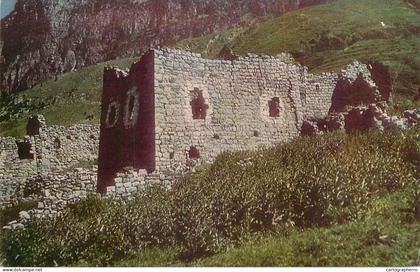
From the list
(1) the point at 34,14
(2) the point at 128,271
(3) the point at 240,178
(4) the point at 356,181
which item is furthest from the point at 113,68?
(4) the point at 356,181

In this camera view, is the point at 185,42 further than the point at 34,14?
Yes

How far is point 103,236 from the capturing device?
725cm

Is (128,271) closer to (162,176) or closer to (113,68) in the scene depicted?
(162,176)

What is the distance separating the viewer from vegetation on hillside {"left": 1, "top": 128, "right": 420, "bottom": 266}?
650 centimetres

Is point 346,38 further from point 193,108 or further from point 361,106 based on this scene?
point 193,108

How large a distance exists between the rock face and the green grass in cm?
402

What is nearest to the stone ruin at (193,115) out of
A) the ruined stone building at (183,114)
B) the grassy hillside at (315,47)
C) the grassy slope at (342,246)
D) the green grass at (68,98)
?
the ruined stone building at (183,114)

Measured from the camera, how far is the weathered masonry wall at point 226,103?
972cm

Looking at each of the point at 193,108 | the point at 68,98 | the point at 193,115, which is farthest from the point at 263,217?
the point at 68,98

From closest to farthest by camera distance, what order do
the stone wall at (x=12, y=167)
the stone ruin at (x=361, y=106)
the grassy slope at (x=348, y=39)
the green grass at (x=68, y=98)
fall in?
the stone ruin at (x=361, y=106) < the grassy slope at (x=348, y=39) < the stone wall at (x=12, y=167) < the green grass at (x=68, y=98)

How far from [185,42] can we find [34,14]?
17.9 feet

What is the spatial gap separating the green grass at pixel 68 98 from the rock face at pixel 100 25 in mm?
4018

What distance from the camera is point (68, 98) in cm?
2631

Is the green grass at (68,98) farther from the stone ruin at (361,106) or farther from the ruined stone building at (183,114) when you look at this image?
the stone ruin at (361,106)
